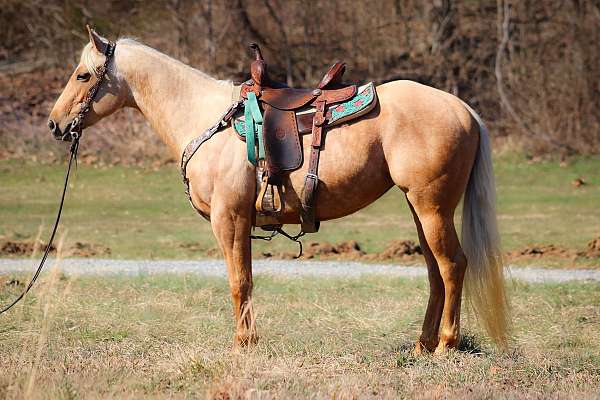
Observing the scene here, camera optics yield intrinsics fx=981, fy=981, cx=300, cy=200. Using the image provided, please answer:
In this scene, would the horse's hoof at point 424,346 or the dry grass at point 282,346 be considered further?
the horse's hoof at point 424,346

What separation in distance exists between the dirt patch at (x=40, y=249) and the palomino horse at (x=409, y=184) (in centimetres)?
641

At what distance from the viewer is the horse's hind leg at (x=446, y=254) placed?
21.6 ft

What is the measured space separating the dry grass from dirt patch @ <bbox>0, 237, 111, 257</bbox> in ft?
9.53

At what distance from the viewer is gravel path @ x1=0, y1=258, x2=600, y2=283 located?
1120cm

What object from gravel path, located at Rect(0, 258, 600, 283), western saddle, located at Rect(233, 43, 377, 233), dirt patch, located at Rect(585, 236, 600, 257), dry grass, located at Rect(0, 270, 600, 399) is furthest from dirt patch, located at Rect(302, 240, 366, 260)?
western saddle, located at Rect(233, 43, 377, 233)

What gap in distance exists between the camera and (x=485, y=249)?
22.3ft

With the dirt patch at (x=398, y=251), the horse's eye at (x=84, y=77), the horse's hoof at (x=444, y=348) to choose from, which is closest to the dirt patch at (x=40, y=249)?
the dirt patch at (x=398, y=251)

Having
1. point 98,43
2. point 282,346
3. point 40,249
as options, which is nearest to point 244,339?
point 282,346

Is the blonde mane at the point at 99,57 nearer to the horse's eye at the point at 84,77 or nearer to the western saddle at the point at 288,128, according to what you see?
the horse's eye at the point at 84,77

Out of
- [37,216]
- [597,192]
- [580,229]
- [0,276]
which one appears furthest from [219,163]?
[597,192]

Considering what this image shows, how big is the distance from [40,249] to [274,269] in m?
3.38

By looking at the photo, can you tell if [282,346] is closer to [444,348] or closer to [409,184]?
[444,348]

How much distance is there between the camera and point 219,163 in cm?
680

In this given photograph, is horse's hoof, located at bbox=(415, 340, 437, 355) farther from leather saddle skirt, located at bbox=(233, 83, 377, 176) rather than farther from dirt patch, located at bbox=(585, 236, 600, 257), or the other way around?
dirt patch, located at bbox=(585, 236, 600, 257)
